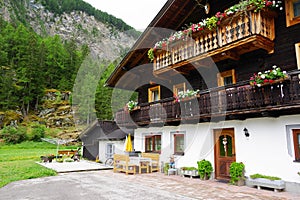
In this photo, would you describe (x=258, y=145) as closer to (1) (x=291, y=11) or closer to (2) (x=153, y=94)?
(1) (x=291, y=11)

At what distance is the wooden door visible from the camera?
395 inches

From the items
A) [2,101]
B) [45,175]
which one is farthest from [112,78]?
[2,101]

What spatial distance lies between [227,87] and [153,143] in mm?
6280

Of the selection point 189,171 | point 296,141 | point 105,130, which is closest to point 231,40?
point 296,141

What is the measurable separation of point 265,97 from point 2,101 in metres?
41.4

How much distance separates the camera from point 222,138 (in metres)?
10.4

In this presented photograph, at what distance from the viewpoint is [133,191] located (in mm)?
8016

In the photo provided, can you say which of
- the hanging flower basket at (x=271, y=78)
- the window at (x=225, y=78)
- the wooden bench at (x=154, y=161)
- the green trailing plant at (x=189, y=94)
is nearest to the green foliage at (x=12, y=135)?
the wooden bench at (x=154, y=161)

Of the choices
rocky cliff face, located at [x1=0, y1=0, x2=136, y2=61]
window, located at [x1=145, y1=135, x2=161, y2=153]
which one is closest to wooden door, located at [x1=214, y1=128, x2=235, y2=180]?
window, located at [x1=145, y1=135, x2=161, y2=153]

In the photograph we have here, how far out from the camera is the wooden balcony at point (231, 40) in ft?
28.1

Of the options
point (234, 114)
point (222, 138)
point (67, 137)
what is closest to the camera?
point (234, 114)

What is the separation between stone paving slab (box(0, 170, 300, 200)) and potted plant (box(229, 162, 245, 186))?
1.02 ft

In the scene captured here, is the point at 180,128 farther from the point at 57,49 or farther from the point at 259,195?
the point at 57,49

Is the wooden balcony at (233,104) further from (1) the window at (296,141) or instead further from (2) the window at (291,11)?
(2) the window at (291,11)
